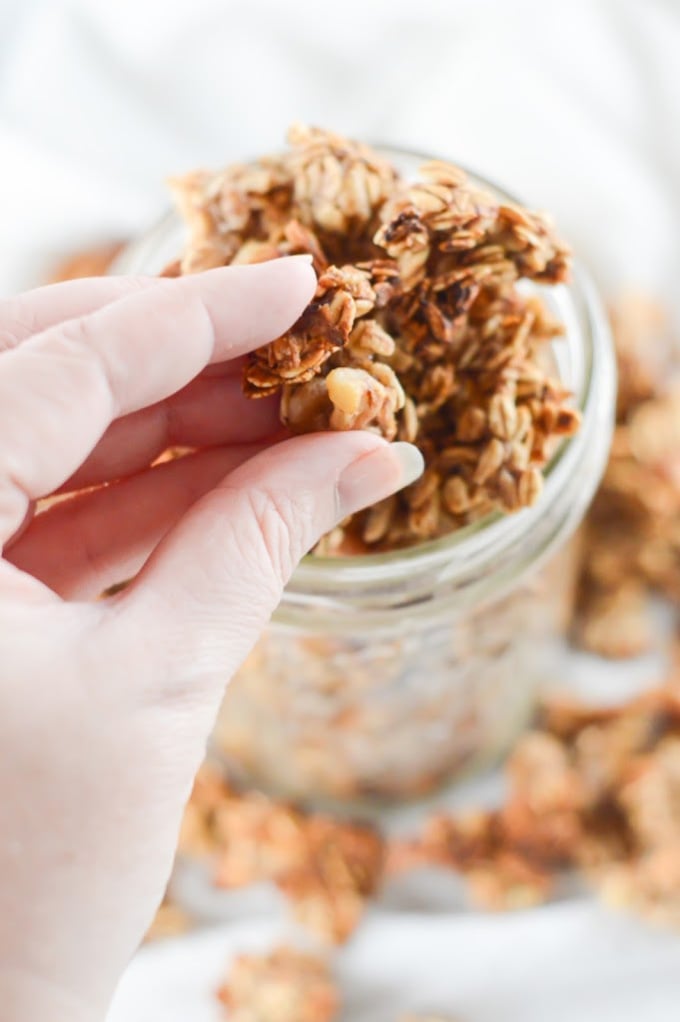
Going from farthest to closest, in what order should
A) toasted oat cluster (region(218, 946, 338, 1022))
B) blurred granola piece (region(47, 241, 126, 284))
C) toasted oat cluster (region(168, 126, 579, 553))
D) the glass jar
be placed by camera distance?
blurred granola piece (region(47, 241, 126, 284)) → toasted oat cluster (region(218, 946, 338, 1022)) → the glass jar → toasted oat cluster (region(168, 126, 579, 553))

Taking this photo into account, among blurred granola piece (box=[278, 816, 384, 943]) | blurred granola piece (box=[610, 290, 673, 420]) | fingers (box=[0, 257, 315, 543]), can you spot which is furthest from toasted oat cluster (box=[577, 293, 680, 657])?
fingers (box=[0, 257, 315, 543])

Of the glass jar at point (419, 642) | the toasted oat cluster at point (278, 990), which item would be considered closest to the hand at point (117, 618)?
the glass jar at point (419, 642)

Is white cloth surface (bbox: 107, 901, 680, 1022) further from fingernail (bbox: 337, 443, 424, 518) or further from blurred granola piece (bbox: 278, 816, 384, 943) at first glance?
fingernail (bbox: 337, 443, 424, 518)

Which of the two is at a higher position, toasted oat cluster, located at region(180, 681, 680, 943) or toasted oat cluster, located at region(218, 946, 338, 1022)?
toasted oat cluster, located at region(180, 681, 680, 943)

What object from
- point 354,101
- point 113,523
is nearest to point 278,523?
point 113,523

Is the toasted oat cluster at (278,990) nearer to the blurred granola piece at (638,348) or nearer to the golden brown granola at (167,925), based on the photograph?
the golden brown granola at (167,925)

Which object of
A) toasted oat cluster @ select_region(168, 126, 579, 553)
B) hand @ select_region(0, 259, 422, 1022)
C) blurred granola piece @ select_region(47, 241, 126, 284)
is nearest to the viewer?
hand @ select_region(0, 259, 422, 1022)

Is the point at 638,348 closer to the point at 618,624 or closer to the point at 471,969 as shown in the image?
the point at 618,624
